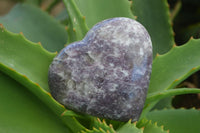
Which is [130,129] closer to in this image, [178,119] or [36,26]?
[178,119]

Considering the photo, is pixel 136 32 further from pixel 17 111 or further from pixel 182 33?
pixel 182 33

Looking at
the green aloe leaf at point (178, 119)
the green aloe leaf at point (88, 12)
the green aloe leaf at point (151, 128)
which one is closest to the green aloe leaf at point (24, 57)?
the green aloe leaf at point (88, 12)

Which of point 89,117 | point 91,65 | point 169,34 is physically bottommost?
point 169,34

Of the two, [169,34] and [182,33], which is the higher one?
[169,34]

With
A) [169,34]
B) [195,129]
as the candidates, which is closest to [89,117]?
[195,129]

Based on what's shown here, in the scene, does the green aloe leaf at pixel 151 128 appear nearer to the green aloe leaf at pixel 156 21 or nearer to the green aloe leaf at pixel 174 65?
the green aloe leaf at pixel 174 65
